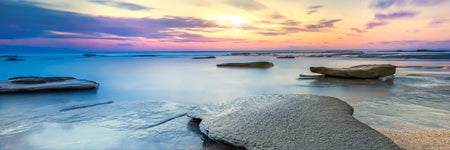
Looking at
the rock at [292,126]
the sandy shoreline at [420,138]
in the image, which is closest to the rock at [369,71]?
the rock at [292,126]

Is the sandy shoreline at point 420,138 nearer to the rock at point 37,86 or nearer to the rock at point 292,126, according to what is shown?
the rock at point 292,126

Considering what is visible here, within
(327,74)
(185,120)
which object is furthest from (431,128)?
(327,74)

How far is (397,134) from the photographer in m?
2.13

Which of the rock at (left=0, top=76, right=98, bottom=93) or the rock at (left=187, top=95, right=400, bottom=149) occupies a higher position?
the rock at (left=187, top=95, right=400, bottom=149)

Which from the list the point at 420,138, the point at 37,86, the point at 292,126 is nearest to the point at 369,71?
the point at 420,138

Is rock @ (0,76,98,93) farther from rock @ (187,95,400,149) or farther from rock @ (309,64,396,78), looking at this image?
rock @ (309,64,396,78)

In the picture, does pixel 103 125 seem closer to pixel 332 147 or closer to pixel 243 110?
pixel 243 110

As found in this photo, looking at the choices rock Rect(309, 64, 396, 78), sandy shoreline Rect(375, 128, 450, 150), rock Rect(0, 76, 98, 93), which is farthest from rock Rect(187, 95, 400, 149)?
rock Rect(309, 64, 396, 78)

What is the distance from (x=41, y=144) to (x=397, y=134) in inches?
136

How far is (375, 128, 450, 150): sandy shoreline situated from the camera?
1871 mm

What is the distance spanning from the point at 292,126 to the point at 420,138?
46.3 inches

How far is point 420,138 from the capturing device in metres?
2.04

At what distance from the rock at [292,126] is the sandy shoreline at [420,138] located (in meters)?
0.28

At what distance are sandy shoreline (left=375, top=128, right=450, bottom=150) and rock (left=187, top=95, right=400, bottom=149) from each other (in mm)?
284
